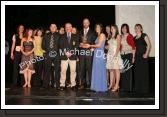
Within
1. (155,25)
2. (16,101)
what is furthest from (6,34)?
(155,25)

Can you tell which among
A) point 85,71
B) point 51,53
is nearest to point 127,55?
point 85,71

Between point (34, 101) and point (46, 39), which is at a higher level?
point (46, 39)

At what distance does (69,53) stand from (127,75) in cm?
115

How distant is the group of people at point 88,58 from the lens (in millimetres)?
11180

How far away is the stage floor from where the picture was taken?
10.9 m

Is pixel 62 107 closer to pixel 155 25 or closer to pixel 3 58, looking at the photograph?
pixel 3 58

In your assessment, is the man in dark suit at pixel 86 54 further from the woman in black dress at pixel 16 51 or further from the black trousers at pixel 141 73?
the woman in black dress at pixel 16 51

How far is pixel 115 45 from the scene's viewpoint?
36.8 ft

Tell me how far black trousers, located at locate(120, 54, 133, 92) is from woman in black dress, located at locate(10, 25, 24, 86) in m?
1.94

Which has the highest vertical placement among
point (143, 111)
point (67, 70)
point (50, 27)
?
point (50, 27)

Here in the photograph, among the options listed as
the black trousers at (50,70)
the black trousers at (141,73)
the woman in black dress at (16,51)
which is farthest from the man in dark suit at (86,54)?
the woman in black dress at (16,51)

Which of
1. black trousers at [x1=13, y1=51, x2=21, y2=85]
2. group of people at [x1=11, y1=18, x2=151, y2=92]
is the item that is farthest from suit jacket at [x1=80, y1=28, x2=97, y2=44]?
black trousers at [x1=13, y1=51, x2=21, y2=85]

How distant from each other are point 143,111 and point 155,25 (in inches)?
61.5

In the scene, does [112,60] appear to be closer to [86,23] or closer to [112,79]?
[112,79]
